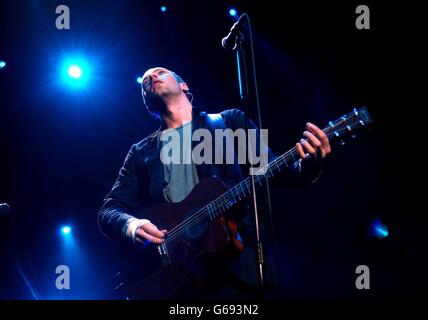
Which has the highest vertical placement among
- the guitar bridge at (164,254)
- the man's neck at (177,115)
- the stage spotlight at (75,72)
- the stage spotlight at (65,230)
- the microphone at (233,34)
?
the stage spotlight at (75,72)

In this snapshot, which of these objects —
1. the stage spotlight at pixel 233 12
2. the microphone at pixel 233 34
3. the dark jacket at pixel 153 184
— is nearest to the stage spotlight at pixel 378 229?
the dark jacket at pixel 153 184

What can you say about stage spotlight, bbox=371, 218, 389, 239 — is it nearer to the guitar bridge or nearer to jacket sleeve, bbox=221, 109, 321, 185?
jacket sleeve, bbox=221, 109, 321, 185

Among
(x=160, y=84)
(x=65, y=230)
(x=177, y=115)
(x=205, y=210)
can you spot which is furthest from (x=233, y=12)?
(x=65, y=230)

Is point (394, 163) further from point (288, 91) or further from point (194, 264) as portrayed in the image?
point (194, 264)

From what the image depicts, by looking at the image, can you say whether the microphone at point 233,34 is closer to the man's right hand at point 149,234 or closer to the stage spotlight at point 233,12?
the man's right hand at point 149,234

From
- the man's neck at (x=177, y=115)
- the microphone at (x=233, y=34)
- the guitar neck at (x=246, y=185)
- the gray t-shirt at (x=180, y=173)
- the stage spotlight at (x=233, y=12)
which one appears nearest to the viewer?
the microphone at (x=233, y=34)

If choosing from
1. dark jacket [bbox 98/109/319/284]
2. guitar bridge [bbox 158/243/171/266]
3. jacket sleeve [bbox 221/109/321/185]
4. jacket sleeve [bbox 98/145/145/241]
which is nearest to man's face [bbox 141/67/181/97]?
dark jacket [bbox 98/109/319/284]

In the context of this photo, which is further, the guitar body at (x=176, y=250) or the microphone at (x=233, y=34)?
the guitar body at (x=176, y=250)

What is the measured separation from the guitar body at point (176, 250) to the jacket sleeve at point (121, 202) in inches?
6.8

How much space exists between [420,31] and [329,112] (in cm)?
98

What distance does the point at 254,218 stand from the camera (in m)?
1.89

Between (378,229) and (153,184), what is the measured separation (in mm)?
1926

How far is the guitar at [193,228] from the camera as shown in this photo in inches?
92.0

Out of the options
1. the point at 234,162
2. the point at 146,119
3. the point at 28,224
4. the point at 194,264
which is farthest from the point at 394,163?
the point at 28,224
